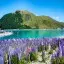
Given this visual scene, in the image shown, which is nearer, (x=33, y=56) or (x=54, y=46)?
(x=33, y=56)

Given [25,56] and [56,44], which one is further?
[56,44]

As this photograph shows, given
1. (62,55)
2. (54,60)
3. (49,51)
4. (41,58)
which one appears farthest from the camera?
(49,51)

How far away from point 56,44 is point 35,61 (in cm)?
380

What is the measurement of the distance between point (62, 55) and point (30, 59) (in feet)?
11.6

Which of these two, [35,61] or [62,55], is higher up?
[62,55]

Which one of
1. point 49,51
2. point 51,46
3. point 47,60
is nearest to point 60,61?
point 47,60

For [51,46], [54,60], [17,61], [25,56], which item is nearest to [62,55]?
[54,60]

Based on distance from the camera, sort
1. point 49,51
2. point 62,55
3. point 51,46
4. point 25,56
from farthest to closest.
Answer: point 51,46, point 49,51, point 25,56, point 62,55

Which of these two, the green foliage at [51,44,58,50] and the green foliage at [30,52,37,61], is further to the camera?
the green foliage at [51,44,58,50]

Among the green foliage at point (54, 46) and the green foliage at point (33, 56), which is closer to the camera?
the green foliage at point (33, 56)

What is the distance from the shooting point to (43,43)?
537 inches

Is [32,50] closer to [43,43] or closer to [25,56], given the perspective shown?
[25,56]

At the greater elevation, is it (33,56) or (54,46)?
(54,46)

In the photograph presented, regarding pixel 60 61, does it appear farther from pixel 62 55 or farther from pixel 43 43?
pixel 43 43
